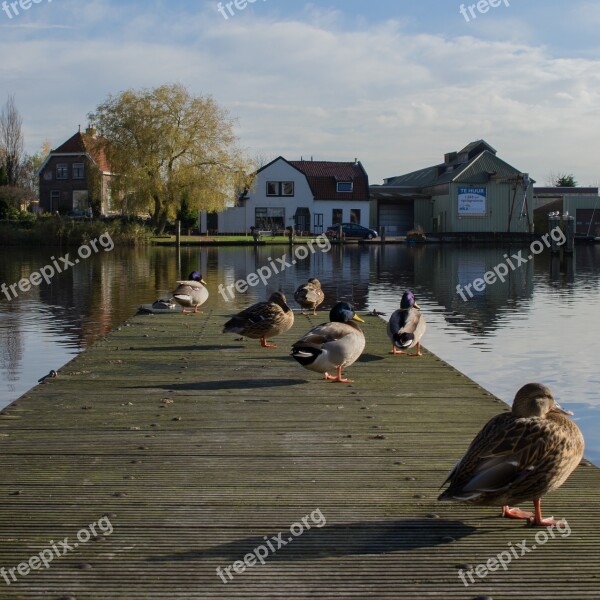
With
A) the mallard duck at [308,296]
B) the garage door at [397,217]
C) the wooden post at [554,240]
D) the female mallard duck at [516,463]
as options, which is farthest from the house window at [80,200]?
the female mallard duck at [516,463]

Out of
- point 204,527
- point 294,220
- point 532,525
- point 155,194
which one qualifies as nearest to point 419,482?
point 532,525

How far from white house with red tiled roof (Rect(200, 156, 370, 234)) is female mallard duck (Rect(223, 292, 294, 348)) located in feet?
254

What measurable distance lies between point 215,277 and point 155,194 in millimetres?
37151

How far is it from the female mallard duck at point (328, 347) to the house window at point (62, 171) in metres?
84.0

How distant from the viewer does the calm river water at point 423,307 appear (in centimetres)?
1536

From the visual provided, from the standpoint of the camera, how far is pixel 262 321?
45.0 feet

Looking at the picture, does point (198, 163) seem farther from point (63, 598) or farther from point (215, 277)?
point (63, 598)

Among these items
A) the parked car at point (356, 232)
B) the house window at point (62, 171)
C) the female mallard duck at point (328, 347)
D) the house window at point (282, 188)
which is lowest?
the parked car at point (356, 232)

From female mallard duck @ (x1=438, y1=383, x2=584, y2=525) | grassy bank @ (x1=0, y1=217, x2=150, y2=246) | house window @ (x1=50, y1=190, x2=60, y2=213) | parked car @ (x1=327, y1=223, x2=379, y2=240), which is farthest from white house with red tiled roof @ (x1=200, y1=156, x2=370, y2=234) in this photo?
female mallard duck @ (x1=438, y1=383, x2=584, y2=525)

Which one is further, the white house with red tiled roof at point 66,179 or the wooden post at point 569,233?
the white house with red tiled roof at point 66,179

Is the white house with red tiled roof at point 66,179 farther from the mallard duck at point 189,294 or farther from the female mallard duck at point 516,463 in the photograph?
the female mallard duck at point 516,463

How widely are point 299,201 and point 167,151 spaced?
2106cm

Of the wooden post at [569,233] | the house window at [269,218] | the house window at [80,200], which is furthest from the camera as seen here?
the house window at [269,218]

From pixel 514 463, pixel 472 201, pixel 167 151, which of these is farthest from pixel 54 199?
pixel 514 463
